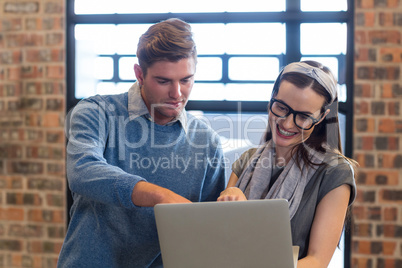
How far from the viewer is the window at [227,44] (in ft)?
9.28

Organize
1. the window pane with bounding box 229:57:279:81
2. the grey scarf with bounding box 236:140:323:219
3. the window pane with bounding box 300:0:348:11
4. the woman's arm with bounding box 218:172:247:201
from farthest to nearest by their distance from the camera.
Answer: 1. the window pane with bounding box 229:57:279:81
2. the window pane with bounding box 300:0:348:11
3. the grey scarf with bounding box 236:140:323:219
4. the woman's arm with bounding box 218:172:247:201

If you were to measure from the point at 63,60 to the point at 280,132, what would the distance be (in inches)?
76.4

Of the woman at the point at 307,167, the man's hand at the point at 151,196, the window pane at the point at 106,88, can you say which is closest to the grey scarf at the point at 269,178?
the woman at the point at 307,167

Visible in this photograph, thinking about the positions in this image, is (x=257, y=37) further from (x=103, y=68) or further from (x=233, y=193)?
(x=233, y=193)

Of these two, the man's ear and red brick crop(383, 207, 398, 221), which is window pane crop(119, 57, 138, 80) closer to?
the man's ear

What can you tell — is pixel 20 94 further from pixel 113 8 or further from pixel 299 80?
pixel 299 80

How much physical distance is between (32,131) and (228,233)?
2.33 metres

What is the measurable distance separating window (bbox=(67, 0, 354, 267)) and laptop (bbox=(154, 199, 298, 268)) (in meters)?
1.95

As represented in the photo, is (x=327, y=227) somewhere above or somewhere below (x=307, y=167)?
below

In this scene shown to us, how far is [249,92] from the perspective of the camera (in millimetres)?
2938

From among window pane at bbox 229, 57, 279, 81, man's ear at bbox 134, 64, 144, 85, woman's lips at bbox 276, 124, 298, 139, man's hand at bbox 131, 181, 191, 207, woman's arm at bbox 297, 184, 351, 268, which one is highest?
window pane at bbox 229, 57, 279, 81

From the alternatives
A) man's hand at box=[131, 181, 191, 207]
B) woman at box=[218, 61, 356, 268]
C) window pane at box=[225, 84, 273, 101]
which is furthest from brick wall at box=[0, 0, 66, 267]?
man's hand at box=[131, 181, 191, 207]

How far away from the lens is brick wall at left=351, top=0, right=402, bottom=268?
267 centimetres

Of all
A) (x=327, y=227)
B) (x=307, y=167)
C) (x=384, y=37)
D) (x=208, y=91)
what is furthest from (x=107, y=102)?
(x=384, y=37)
